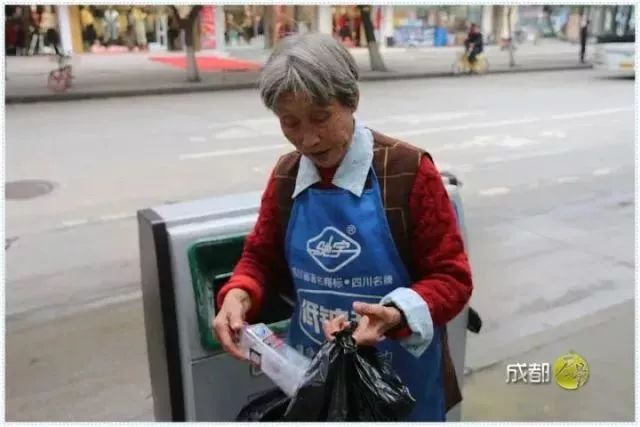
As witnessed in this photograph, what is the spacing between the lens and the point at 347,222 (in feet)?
5.01

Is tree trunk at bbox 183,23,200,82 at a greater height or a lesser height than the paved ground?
greater

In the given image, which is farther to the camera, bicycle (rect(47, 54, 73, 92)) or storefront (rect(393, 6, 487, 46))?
storefront (rect(393, 6, 487, 46))

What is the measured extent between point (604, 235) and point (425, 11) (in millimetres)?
25759

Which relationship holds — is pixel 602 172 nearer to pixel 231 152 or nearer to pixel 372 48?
pixel 231 152

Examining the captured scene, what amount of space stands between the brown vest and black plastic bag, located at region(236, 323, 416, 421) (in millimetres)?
223

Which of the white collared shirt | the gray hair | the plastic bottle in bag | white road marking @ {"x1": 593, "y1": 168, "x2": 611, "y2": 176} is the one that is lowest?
white road marking @ {"x1": 593, "y1": 168, "x2": 611, "y2": 176}

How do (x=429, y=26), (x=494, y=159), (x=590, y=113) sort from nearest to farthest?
(x=494, y=159)
(x=590, y=113)
(x=429, y=26)

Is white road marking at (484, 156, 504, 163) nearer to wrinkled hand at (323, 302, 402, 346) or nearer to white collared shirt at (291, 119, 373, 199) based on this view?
white collared shirt at (291, 119, 373, 199)

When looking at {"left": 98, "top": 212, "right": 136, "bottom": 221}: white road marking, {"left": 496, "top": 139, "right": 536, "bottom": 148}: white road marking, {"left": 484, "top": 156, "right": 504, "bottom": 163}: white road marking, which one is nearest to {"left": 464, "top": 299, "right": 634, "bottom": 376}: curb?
{"left": 98, "top": 212, "right": 136, "bottom": 221}: white road marking

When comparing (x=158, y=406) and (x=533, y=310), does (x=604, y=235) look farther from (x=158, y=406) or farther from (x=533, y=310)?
(x=158, y=406)

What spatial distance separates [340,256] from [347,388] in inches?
11.1

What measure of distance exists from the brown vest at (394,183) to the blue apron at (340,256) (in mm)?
17

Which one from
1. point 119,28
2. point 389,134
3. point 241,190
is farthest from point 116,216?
point 119,28

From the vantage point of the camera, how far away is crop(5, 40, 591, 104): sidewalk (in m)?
15.0
